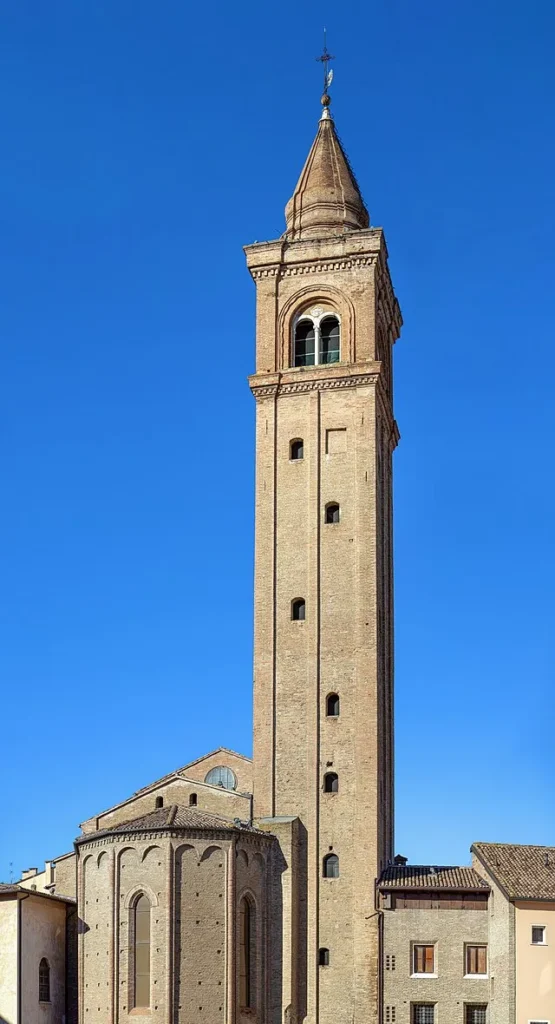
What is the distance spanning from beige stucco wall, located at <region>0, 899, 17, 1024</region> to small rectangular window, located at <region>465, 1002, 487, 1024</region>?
1192cm

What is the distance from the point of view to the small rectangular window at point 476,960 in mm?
38156

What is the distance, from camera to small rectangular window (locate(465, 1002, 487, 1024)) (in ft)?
124

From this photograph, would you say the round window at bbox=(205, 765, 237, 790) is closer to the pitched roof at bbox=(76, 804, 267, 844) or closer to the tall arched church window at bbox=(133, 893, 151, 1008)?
the pitched roof at bbox=(76, 804, 267, 844)

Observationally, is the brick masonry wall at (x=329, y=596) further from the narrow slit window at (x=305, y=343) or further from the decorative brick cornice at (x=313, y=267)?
the narrow slit window at (x=305, y=343)

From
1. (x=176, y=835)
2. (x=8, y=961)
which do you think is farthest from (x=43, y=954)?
(x=176, y=835)

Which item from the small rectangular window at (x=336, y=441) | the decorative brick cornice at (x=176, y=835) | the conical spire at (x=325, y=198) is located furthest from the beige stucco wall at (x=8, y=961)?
the conical spire at (x=325, y=198)

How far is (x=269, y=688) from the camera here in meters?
42.0

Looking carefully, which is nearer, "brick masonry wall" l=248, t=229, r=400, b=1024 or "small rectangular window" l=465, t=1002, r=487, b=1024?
"small rectangular window" l=465, t=1002, r=487, b=1024

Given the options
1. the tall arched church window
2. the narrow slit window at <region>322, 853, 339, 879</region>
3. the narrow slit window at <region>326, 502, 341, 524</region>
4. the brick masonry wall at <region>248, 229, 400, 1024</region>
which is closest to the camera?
the tall arched church window

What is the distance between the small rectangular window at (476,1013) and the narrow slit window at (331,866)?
4.98 metres

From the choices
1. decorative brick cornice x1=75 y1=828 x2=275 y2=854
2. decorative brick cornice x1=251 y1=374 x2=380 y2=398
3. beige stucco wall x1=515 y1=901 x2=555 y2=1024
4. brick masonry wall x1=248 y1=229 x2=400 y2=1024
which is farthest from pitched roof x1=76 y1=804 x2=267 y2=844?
decorative brick cornice x1=251 y1=374 x2=380 y2=398

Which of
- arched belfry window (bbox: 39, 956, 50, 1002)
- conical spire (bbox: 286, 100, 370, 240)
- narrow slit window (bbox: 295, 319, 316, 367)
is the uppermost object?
conical spire (bbox: 286, 100, 370, 240)

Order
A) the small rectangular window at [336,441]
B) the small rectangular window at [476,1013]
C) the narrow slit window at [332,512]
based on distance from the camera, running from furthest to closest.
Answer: the small rectangular window at [336,441], the narrow slit window at [332,512], the small rectangular window at [476,1013]

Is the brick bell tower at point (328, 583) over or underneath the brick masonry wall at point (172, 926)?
over
